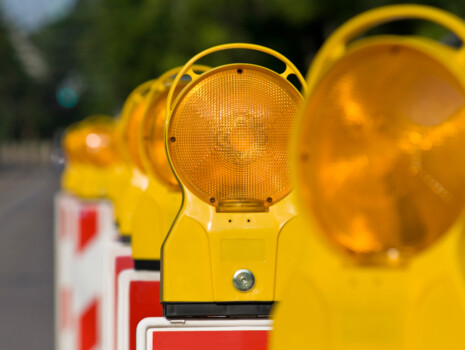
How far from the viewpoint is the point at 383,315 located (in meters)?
1.92

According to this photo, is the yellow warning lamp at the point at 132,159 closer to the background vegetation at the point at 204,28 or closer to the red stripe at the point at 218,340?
the red stripe at the point at 218,340

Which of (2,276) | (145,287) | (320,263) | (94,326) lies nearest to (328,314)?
(320,263)

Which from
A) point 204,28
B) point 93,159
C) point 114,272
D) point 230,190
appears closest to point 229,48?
point 230,190

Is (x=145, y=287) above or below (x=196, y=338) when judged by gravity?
above

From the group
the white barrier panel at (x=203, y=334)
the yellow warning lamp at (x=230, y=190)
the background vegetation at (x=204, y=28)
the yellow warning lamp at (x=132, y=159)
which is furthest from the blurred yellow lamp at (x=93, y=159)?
the white barrier panel at (x=203, y=334)

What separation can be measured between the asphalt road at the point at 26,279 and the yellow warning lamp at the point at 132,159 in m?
6.28

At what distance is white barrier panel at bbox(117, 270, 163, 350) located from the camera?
11.7 feet

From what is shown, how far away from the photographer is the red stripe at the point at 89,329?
6.54 m

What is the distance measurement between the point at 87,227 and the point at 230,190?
382 cm

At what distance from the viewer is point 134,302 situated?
3.57 metres

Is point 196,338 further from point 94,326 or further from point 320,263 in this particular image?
point 94,326

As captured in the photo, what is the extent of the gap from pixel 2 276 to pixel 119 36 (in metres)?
34.5

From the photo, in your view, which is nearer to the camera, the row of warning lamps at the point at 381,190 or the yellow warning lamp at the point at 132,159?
the row of warning lamps at the point at 381,190

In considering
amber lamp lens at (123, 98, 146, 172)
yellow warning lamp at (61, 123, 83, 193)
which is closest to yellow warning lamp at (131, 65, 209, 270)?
amber lamp lens at (123, 98, 146, 172)
